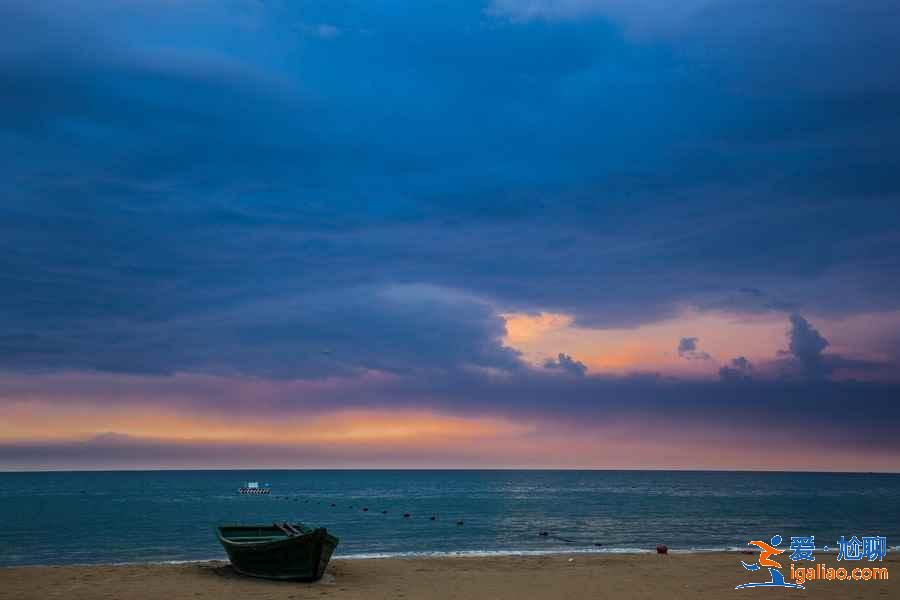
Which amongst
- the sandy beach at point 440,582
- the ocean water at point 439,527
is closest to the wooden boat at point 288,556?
the sandy beach at point 440,582

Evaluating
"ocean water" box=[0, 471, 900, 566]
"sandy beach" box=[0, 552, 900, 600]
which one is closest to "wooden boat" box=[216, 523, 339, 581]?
"sandy beach" box=[0, 552, 900, 600]

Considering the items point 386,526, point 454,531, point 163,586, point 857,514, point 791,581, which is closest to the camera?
point 163,586

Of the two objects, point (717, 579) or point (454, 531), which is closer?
point (717, 579)

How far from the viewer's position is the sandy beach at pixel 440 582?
25875 mm

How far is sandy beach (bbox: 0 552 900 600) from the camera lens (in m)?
25.9

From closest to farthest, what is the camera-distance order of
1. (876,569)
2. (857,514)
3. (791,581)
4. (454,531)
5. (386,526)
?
(791,581) < (876,569) < (454,531) < (386,526) < (857,514)

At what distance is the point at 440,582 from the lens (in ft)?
96.0

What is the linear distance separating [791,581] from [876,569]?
5.98 meters

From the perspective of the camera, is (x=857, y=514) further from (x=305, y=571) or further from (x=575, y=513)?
(x=305, y=571)

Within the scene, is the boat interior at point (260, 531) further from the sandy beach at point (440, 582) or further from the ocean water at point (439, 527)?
the ocean water at point (439, 527)

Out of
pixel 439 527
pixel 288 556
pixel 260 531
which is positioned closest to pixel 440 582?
pixel 288 556

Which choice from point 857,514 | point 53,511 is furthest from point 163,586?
point 857,514

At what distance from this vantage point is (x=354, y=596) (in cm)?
2566

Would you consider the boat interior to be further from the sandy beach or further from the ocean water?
the ocean water
